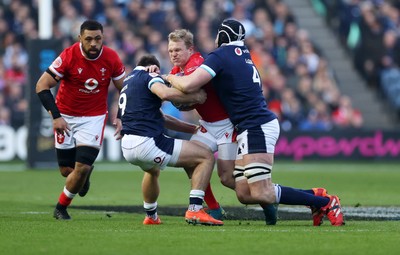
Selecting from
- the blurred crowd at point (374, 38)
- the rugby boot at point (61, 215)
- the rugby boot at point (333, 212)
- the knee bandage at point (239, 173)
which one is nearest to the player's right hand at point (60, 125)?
the rugby boot at point (61, 215)

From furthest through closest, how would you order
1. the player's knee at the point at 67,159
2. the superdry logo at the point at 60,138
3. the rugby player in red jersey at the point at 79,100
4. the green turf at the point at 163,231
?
the player's knee at the point at 67,159 < the superdry logo at the point at 60,138 < the rugby player in red jersey at the point at 79,100 < the green turf at the point at 163,231

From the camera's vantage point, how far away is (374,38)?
101 feet

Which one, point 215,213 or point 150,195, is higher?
point 150,195

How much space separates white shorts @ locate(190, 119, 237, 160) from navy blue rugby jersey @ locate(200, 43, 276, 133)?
24 centimetres

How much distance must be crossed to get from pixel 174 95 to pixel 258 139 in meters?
1.01

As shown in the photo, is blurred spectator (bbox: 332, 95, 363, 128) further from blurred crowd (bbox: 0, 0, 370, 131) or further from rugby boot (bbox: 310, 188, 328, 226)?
rugby boot (bbox: 310, 188, 328, 226)

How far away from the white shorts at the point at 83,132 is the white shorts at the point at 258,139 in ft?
7.65

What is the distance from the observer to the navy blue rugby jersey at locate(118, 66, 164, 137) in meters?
Answer: 11.4

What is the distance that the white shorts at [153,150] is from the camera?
36.9 ft

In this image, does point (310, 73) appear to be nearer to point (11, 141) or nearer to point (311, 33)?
point (311, 33)

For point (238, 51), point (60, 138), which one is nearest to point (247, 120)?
point (238, 51)

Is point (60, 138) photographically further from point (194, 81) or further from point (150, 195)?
point (194, 81)

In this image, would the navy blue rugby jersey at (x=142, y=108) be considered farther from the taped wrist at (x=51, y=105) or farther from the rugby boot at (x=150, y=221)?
the taped wrist at (x=51, y=105)

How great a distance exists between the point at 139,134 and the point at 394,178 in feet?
38.3
